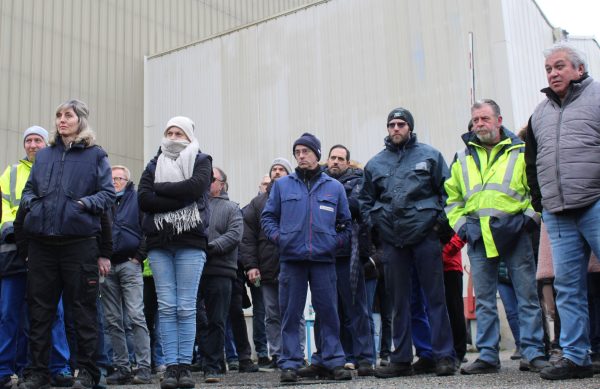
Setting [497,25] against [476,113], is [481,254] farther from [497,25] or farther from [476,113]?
[497,25]

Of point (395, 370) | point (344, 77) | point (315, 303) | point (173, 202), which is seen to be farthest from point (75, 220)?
point (344, 77)

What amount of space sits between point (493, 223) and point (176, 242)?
2.30 metres

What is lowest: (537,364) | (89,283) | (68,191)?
(537,364)

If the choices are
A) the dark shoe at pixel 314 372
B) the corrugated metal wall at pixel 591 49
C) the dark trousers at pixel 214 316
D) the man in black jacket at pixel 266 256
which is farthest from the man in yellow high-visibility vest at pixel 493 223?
the corrugated metal wall at pixel 591 49

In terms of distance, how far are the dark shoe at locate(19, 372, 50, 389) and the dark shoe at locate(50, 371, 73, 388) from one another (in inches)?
31.7

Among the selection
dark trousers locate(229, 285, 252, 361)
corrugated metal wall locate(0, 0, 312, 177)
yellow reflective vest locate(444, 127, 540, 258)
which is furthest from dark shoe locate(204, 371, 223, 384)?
corrugated metal wall locate(0, 0, 312, 177)

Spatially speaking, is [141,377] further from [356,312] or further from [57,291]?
[356,312]

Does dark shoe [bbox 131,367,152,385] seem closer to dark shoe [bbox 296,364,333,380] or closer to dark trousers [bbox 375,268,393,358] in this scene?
dark shoe [bbox 296,364,333,380]

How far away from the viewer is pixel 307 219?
5828mm

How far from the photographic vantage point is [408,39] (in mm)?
14039

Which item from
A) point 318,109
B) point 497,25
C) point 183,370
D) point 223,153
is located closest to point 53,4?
point 223,153

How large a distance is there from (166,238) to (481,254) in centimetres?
233

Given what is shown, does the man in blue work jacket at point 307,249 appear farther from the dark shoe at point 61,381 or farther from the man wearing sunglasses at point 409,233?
the dark shoe at point 61,381

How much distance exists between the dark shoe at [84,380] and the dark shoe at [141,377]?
134 centimetres
